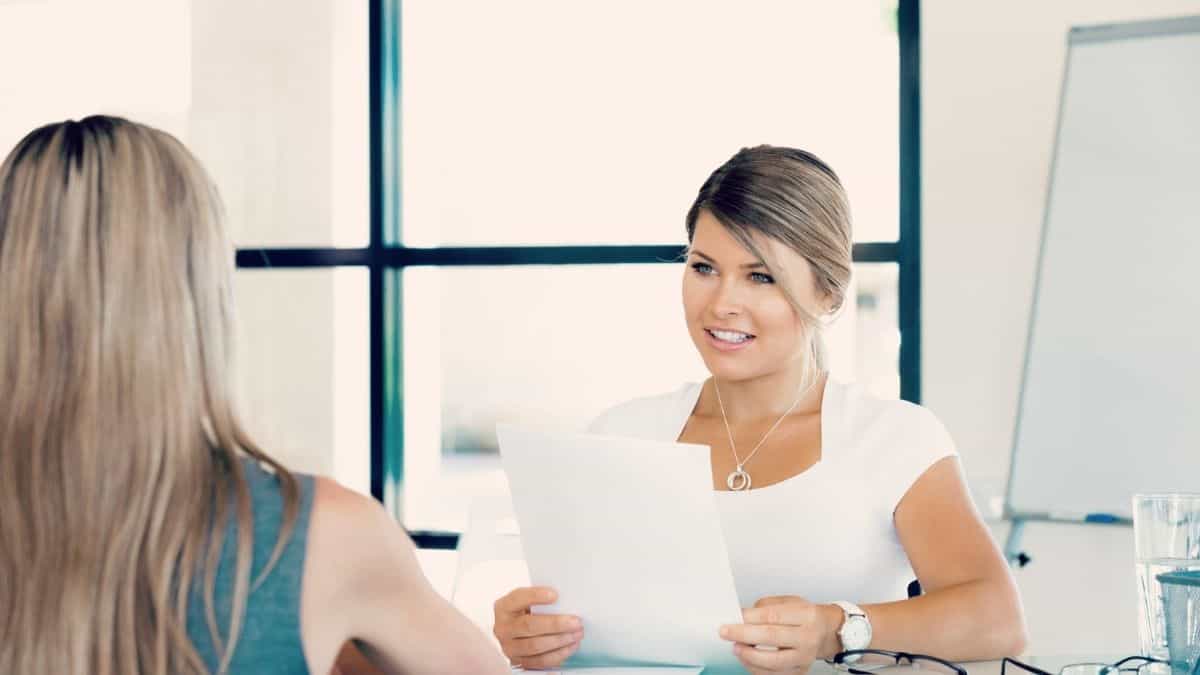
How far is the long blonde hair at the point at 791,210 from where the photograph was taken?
2018 millimetres

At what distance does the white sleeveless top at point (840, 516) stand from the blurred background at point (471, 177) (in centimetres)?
139

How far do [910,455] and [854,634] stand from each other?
1.36 feet

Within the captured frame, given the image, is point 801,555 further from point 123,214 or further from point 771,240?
point 123,214

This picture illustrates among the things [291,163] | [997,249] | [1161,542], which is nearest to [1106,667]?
[1161,542]

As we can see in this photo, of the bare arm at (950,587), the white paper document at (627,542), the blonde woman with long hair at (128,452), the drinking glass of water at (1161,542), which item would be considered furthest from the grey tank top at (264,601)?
the drinking glass of water at (1161,542)

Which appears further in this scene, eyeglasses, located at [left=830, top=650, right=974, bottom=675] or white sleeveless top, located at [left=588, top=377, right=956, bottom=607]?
white sleeveless top, located at [left=588, top=377, right=956, bottom=607]

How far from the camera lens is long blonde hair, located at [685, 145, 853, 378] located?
6.62ft

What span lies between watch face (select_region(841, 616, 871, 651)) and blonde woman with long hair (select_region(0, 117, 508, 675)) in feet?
2.57

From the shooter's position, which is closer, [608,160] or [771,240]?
[771,240]

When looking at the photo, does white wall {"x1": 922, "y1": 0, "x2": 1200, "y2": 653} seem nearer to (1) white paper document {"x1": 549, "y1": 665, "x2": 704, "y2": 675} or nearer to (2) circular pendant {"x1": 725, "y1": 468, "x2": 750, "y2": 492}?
(2) circular pendant {"x1": 725, "y1": 468, "x2": 750, "y2": 492}

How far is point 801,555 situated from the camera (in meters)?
2.03

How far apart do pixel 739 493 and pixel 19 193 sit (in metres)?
1.25

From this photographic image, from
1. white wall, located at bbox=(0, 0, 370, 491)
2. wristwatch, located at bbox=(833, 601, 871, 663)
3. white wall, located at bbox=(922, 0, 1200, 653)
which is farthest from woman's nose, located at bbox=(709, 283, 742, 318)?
white wall, located at bbox=(0, 0, 370, 491)

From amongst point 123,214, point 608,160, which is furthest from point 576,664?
point 608,160
